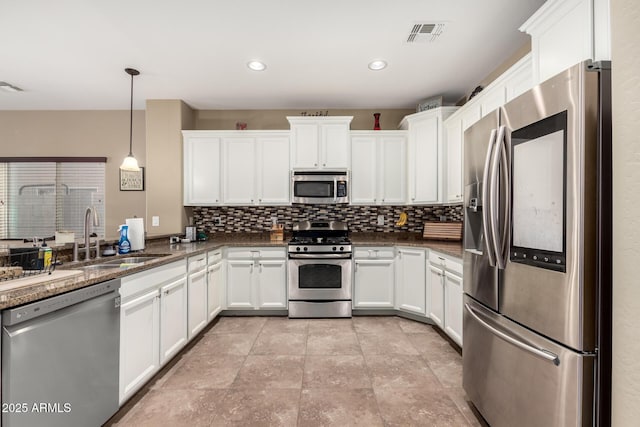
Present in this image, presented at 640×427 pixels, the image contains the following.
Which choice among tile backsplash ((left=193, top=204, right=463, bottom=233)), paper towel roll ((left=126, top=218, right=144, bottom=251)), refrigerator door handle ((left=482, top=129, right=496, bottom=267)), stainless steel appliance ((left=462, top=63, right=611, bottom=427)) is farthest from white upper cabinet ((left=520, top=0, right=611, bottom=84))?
paper towel roll ((left=126, top=218, right=144, bottom=251))

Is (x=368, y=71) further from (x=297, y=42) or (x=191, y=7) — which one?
(x=191, y=7)

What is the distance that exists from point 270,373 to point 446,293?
1.71m

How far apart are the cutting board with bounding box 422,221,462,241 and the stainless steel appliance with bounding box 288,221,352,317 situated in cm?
109

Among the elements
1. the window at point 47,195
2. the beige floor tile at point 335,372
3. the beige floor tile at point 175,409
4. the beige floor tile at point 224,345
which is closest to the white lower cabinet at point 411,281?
the beige floor tile at point 335,372

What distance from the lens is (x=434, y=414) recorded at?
6.01 feet

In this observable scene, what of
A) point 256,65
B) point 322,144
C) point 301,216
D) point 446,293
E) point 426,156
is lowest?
point 446,293

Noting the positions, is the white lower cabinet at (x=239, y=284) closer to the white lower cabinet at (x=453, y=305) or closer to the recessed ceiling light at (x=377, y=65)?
the white lower cabinet at (x=453, y=305)

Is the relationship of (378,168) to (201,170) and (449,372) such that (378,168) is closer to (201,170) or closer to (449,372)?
(201,170)

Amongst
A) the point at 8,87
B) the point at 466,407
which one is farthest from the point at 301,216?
the point at 8,87

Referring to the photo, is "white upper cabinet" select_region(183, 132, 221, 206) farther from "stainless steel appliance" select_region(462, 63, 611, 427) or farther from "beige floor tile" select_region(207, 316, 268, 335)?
"stainless steel appliance" select_region(462, 63, 611, 427)

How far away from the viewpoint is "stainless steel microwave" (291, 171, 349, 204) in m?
3.80

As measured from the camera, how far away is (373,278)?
357cm

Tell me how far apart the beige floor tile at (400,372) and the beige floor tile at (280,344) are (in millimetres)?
623

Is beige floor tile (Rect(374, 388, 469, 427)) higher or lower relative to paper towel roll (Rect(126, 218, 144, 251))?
lower
